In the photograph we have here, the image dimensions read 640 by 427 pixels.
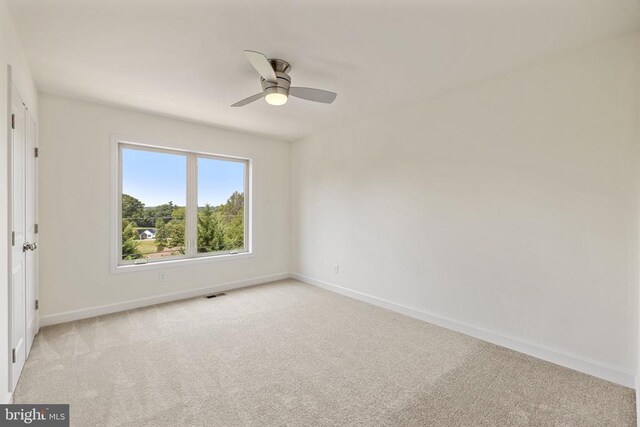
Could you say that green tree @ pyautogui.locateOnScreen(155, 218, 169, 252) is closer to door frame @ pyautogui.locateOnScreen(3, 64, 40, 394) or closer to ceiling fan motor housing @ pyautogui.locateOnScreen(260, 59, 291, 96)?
door frame @ pyautogui.locateOnScreen(3, 64, 40, 394)

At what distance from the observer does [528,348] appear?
2617mm

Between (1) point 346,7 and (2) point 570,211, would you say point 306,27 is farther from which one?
(2) point 570,211

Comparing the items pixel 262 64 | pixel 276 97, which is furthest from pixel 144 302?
pixel 262 64

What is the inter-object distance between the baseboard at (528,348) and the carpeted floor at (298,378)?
0.07 metres

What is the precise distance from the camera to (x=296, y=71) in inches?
104

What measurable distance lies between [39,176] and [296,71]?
291 cm

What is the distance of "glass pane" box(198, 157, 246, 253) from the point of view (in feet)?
14.8

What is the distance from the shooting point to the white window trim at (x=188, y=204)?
3619 mm

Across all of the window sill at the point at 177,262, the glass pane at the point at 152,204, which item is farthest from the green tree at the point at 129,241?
the window sill at the point at 177,262

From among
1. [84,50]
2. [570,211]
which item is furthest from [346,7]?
[570,211]

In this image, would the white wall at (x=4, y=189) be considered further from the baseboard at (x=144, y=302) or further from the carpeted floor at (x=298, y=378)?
the baseboard at (x=144, y=302)

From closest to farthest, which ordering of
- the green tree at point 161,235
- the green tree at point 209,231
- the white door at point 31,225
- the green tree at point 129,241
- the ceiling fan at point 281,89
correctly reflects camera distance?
the ceiling fan at point 281,89
the white door at point 31,225
the green tree at point 129,241
the green tree at point 161,235
the green tree at point 209,231

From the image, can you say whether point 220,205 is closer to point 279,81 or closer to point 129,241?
point 129,241

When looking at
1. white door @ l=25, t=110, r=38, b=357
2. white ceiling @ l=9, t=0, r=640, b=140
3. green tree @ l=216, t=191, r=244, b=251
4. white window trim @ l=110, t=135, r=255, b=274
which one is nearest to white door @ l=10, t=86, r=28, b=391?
white door @ l=25, t=110, r=38, b=357
